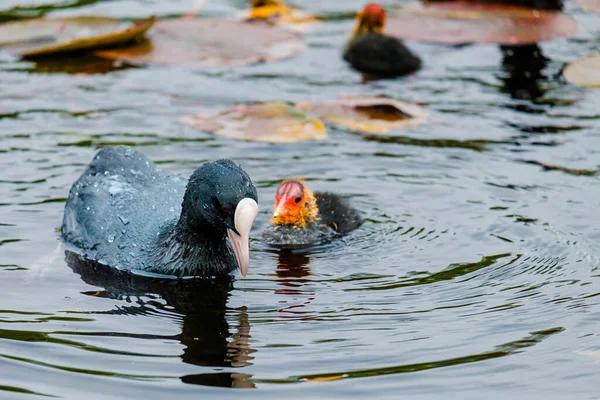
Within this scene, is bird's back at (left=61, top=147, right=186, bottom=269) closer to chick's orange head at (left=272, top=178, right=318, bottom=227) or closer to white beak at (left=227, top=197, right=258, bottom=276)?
chick's orange head at (left=272, top=178, right=318, bottom=227)

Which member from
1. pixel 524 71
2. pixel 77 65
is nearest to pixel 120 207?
pixel 77 65

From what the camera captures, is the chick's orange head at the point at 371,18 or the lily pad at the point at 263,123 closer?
the lily pad at the point at 263,123

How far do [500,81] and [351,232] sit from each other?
11.3ft

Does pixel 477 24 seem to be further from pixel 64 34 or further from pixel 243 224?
pixel 243 224

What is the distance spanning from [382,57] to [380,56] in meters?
0.02

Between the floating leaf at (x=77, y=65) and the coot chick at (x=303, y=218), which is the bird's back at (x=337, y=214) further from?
the floating leaf at (x=77, y=65)

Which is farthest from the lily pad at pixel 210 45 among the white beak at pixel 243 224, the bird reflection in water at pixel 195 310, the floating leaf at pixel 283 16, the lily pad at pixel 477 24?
the white beak at pixel 243 224

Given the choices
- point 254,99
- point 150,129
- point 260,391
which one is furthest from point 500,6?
point 260,391

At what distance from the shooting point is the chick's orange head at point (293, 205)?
7.13 metres

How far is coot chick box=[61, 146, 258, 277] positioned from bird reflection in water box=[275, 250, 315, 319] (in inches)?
12.2

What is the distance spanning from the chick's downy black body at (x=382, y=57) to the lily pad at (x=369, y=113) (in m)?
1.14

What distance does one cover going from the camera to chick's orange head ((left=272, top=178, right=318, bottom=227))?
7.13 metres

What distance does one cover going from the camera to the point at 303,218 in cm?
728

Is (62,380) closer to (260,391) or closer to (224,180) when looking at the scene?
(260,391)
